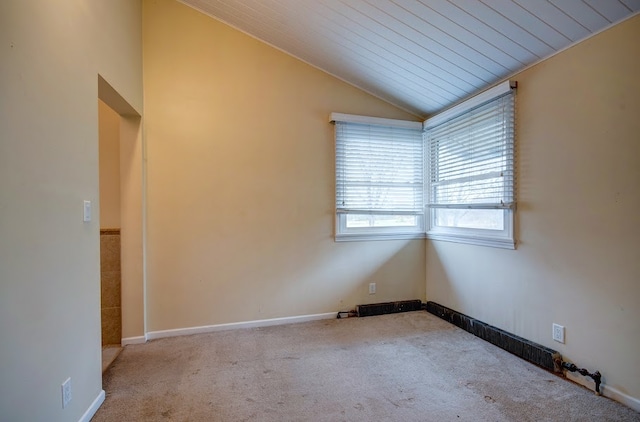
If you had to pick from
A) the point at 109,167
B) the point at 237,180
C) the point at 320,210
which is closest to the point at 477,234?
the point at 320,210

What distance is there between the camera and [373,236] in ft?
11.8

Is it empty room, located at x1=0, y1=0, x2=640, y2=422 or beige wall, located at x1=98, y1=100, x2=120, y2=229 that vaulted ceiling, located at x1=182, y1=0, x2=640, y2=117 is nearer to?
empty room, located at x1=0, y1=0, x2=640, y2=422

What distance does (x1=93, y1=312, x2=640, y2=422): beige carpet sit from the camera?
5.96 ft

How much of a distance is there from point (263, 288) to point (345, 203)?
128 centimetres

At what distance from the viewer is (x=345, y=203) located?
3492 millimetres

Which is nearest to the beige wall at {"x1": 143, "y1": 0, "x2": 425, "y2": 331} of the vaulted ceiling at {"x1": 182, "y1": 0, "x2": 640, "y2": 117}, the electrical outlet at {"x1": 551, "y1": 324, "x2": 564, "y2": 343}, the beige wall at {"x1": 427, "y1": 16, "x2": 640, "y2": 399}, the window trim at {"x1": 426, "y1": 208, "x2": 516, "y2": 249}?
the vaulted ceiling at {"x1": 182, "y1": 0, "x2": 640, "y2": 117}

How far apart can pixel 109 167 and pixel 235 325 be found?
1.92 m

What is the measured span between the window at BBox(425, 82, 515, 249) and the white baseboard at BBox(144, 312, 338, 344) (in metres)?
1.69

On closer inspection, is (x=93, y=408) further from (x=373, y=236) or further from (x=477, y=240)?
(x=477, y=240)

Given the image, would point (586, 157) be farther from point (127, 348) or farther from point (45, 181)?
point (127, 348)

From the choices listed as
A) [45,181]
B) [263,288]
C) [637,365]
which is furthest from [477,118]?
[45,181]

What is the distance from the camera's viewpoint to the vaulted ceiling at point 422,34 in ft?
6.56

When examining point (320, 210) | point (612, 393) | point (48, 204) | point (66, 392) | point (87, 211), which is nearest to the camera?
point (48, 204)

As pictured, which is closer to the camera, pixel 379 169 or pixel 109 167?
pixel 109 167
